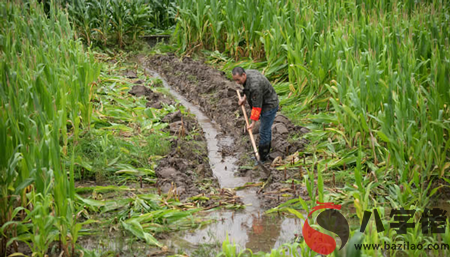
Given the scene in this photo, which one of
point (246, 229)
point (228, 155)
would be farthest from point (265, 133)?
point (246, 229)

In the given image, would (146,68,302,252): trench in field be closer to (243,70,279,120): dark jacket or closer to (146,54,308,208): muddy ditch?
(146,54,308,208): muddy ditch

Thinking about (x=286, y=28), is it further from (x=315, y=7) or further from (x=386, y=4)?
(x=386, y=4)

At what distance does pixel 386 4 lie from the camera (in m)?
8.73

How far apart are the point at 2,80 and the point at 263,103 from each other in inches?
120

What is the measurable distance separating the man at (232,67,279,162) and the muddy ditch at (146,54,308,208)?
0.59 feet

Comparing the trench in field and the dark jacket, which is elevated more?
the dark jacket

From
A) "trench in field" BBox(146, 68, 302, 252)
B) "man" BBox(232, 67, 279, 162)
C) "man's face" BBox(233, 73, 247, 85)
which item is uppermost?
"man's face" BBox(233, 73, 247, 85)

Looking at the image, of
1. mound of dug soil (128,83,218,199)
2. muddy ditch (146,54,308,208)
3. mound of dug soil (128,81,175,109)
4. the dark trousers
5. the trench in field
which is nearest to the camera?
the trench in field

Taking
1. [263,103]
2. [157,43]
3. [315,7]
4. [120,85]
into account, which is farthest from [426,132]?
[157,43]

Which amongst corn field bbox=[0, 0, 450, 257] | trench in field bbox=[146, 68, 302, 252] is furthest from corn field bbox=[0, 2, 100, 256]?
trench in field bbox=[146, 68, 302, 252]

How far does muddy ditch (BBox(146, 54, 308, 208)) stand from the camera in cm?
546

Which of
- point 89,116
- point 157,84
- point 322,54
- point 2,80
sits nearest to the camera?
point 2,80

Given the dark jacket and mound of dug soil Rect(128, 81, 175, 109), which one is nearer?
the dark jacket

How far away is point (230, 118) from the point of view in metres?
7.44
